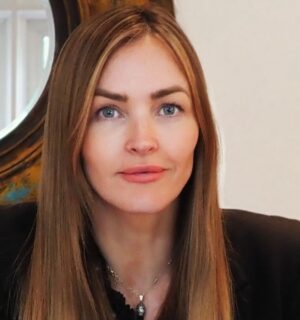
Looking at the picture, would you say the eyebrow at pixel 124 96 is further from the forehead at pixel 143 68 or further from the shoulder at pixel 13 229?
the shoulder at pixel 13 229

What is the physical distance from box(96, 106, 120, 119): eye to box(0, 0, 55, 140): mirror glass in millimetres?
382

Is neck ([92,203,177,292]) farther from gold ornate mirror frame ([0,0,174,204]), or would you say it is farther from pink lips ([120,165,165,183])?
gold ornate mirror frame ([0,0,174,204])

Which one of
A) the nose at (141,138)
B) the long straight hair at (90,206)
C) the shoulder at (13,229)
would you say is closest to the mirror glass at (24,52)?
the shoulder at (13,229)

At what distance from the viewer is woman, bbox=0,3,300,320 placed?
866 millimetres

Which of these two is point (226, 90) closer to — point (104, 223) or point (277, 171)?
point (277, 171)

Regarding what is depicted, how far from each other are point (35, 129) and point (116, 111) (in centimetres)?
39

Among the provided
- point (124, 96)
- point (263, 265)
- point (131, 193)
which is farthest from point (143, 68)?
point (263, 265)

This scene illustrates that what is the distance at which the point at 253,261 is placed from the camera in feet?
3.45

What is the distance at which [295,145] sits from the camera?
1.28 metres

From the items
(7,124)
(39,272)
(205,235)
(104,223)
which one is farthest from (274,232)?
(7,124)

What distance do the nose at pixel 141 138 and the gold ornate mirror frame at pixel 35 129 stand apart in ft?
1.34

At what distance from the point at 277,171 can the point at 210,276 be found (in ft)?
1.28

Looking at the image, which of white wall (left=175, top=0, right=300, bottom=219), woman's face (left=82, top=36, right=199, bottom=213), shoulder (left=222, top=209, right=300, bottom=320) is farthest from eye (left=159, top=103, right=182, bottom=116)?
white wall (left=175, top=0, right=300, bottom=219)

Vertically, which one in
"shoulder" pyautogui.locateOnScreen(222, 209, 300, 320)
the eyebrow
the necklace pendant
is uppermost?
the eyebrow
